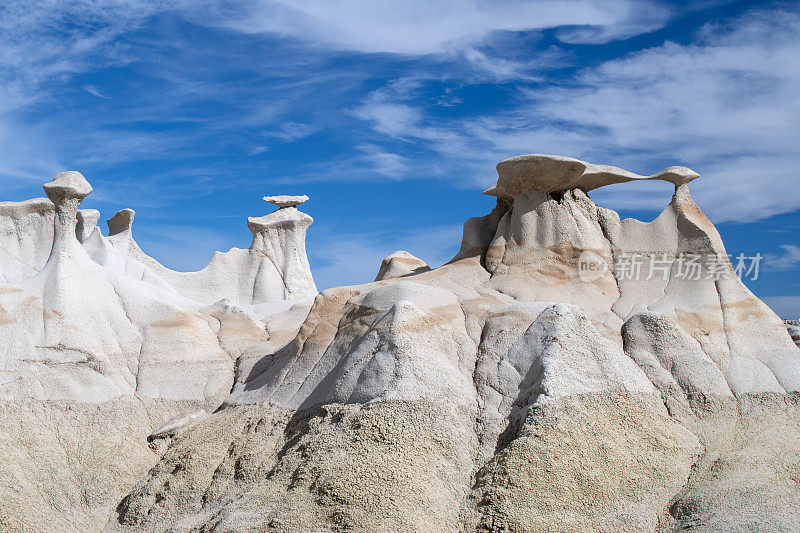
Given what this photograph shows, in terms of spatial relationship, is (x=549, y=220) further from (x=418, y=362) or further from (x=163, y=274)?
(x=163, y=274)

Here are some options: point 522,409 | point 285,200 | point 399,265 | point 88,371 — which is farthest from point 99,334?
point 285,200

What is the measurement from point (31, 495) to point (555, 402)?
232 inches

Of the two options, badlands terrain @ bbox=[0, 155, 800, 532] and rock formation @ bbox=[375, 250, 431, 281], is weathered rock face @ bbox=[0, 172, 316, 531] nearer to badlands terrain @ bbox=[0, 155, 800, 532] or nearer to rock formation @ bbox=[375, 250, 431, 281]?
badlands terrain @ bbox=[0, 155, 800, 532]

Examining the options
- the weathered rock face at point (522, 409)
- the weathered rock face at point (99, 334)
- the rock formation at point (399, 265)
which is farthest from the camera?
the rock formation at point (399, 265)

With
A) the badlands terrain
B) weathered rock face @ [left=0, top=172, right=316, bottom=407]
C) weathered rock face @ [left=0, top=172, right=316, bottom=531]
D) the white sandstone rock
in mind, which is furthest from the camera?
the white sandstone rock

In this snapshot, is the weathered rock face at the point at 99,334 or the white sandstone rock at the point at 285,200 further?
the white sandstone rock at the point at 285,200

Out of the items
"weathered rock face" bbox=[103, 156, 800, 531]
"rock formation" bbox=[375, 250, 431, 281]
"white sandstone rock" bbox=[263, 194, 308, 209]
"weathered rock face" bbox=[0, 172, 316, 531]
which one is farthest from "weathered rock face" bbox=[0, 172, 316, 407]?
"white sandstone rock" bbox=[263, 194, 308, 209]

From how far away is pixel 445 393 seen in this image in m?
9.63

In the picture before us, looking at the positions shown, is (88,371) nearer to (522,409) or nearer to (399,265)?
(522,409)

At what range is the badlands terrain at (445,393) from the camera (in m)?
8.63

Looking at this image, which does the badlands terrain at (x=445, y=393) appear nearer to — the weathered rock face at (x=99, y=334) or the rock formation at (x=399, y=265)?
the weathered rock face at (x=99, y=334)

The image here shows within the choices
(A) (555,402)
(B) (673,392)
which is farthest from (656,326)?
(A) (555,402)

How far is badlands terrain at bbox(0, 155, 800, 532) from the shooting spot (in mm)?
8633

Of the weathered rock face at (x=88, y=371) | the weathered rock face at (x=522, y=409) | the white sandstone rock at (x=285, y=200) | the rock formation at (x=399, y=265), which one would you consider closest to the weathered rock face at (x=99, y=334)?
the weathered rock face at (x=88, y=371)
